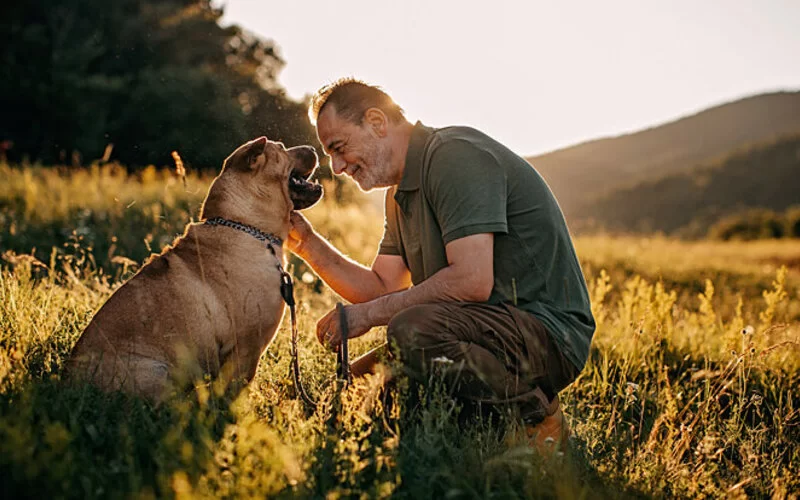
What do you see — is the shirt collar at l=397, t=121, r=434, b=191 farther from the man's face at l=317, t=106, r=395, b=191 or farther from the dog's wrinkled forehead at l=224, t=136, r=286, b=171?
the dog's wrinkled forehead at l=224, t=136, r=286, b=171

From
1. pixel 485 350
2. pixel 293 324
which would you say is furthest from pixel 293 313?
pixel 485 350

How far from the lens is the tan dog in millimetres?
2953

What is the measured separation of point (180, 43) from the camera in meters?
23.9

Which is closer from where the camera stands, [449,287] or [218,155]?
[449,287]

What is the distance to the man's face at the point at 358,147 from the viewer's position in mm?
3500

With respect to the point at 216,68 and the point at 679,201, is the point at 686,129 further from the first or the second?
the point at 216,68

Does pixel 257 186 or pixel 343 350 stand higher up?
pixel 257 186

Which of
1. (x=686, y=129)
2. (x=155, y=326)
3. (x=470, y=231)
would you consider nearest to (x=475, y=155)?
(x=470, y=231)

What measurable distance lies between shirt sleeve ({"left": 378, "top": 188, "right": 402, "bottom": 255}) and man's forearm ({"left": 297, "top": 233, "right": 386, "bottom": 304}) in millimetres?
185

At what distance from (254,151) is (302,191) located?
39cm

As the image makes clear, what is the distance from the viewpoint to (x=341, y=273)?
12.8ft

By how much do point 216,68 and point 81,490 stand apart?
2503 cm

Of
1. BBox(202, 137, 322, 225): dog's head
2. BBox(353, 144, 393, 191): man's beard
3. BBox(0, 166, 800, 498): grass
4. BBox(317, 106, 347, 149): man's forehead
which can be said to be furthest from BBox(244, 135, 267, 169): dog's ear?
BBox(0, 166, 800, 498): grass

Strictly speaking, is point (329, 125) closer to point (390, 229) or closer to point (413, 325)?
point (390, 229)
